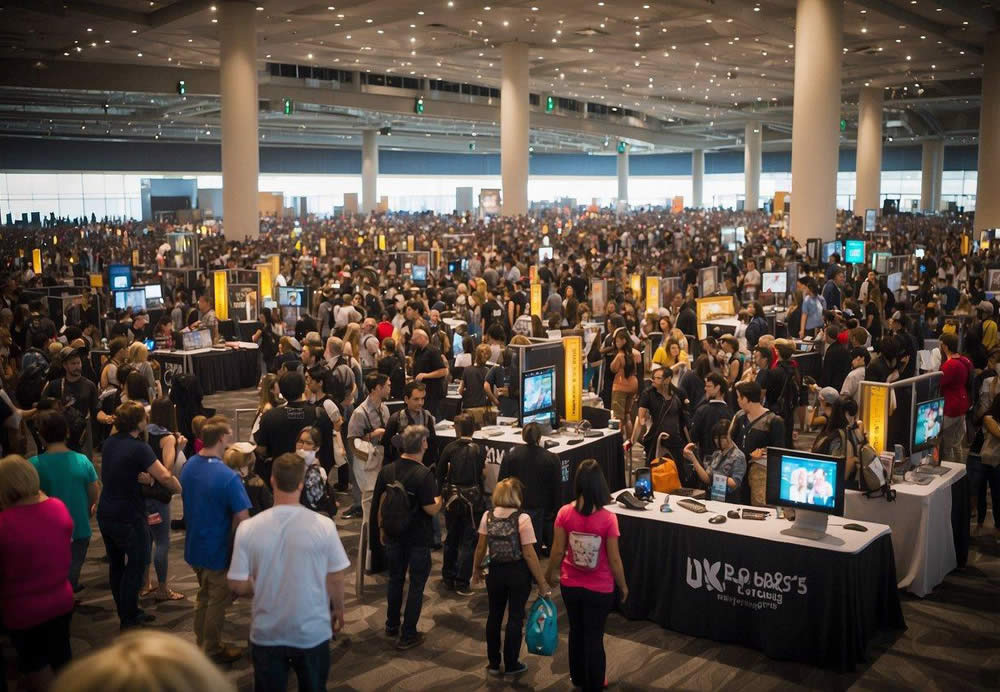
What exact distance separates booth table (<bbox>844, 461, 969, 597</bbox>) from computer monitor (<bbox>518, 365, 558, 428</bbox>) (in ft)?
9.15

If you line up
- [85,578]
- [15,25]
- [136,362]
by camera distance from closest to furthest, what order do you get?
[85,578] → [136,362] → [15,25]

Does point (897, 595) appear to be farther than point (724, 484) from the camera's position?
No

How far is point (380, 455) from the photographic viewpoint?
8.02m

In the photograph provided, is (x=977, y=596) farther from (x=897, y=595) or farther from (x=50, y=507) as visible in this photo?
(x=50, y=507)

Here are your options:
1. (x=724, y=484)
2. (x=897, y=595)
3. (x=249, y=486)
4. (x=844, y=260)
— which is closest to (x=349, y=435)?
(x=249, y=486)

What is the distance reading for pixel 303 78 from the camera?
4138 cm

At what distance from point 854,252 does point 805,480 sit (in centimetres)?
1772

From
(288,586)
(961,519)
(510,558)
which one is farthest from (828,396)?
(288,586)

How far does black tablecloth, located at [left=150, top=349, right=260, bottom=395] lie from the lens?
14.5 meters

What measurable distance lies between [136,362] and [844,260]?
56.5 feet

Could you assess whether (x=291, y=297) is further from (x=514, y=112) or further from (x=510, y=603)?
(x=514, y=112)

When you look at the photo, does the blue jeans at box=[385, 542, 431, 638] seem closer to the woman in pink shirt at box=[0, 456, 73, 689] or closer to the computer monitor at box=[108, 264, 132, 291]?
the woman in pink shirt at box=[0, 456, 73, 689]

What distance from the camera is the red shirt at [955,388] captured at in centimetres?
931

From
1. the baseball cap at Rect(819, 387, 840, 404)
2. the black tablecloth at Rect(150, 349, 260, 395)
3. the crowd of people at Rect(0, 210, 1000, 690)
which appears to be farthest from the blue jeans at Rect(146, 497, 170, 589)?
the black tablecloth at Rect(150, 349, 260, 395)
